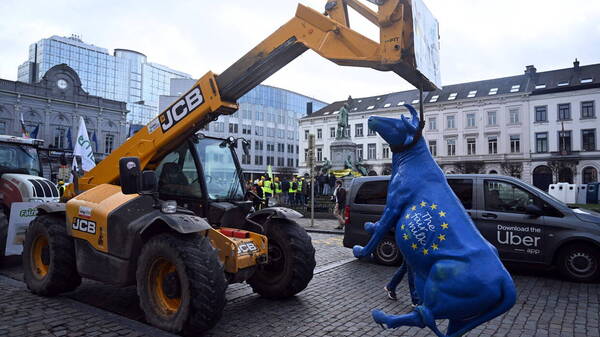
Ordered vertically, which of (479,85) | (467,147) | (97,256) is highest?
(479,85)

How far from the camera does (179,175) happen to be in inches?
227

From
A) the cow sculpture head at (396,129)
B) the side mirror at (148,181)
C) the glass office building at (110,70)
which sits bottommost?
the side mirror at (148,181)

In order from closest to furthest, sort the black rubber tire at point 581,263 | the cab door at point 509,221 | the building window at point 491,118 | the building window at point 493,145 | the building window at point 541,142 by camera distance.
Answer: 1. the black rubber tire at point 581,263
2. the cab door at point 509,221
3. the building window at point 541,142
4. the building window at point 491,118
5. the building window at point 493,145

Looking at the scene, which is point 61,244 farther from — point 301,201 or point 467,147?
point 467,147

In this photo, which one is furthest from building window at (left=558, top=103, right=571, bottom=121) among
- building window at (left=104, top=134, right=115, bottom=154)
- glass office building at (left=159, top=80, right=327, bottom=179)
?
building window at (left=104, top=134, right=115, bottom=154)

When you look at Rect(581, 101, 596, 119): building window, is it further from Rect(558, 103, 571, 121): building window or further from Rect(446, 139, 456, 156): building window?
Rect(446, 139, 456, 156): building window

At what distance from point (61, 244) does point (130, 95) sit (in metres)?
105

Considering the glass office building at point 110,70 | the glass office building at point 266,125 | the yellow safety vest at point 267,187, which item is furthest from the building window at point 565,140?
the glass office building at point 110,70

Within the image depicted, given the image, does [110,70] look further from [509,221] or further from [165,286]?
[165,286]

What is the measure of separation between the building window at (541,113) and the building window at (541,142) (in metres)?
1.71

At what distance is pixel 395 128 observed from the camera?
3484mm

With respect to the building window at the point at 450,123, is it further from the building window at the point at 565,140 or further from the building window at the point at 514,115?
the building window at the point at 565,140

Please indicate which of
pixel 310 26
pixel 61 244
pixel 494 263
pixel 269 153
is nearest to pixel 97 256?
pixel 61 244

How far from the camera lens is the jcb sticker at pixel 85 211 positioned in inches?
208
